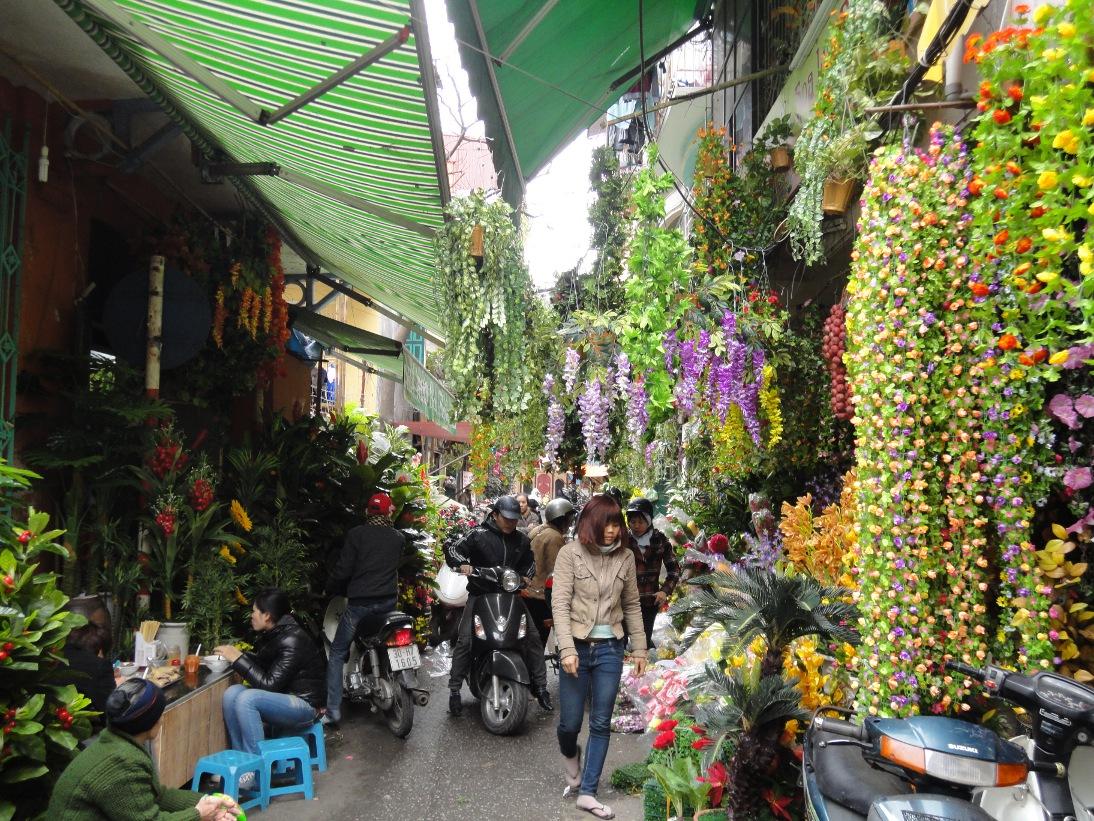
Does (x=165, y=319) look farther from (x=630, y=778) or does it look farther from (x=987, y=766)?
(x=987, y=766)

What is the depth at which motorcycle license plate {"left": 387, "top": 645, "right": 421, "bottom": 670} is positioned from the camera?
279 inches

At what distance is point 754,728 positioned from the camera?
415 centimetres

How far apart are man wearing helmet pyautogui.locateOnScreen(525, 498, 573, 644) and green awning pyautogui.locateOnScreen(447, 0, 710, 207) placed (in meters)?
3.40

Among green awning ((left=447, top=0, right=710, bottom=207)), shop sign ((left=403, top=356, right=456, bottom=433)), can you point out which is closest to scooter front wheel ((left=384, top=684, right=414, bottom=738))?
shop sign ((left=403, top=356, right=456, bottom=433))

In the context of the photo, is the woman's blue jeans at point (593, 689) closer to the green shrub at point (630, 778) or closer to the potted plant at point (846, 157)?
the green shrub at point (630, 778)

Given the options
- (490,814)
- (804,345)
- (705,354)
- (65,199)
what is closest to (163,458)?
(65,199)

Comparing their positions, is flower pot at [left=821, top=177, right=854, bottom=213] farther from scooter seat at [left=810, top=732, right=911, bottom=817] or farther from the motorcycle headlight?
the motorcycle headlight

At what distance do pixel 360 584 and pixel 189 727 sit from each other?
2156 mm

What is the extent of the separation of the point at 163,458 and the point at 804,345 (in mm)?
4788

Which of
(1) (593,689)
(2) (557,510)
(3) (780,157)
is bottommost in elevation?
(1) (593,689)

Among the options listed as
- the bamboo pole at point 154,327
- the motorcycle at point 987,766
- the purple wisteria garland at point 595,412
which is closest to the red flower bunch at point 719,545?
the purple wisteria garland at point 595,412

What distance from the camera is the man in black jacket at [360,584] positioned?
747 cm

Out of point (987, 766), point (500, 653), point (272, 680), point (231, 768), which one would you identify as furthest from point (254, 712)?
point (987, 766)

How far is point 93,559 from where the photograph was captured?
241 inches
